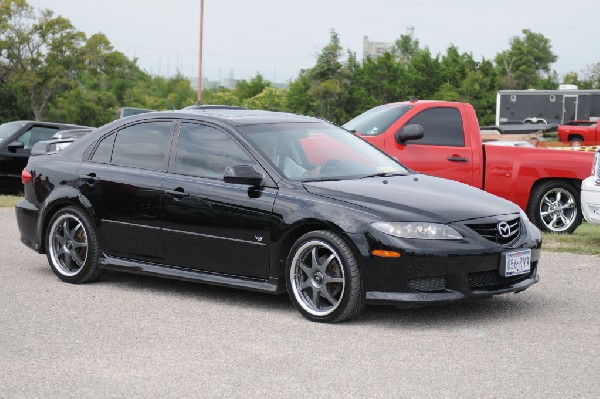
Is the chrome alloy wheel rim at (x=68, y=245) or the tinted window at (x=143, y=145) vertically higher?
the tinted window at (x=143, y=145)

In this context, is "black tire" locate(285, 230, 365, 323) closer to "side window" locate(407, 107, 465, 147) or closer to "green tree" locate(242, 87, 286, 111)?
"side window" locate(407, 107, 465, 147)

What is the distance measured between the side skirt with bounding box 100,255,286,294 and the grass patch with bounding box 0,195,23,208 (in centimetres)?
877

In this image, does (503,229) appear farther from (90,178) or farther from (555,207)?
(555,207)

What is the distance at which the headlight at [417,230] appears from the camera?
7.21 m

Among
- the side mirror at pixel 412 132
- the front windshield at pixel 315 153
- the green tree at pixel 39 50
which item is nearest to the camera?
the front windshield at pixel 315 153

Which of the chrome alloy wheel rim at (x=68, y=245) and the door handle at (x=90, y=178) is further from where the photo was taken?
the chrome alloy wheel rim at (x=68, y=245)

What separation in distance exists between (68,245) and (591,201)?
581 cm

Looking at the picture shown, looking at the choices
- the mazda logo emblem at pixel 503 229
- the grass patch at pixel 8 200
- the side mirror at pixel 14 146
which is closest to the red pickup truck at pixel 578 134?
the side mirror at pixel 14 146

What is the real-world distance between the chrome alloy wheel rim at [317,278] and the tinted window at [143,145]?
171 centimetres

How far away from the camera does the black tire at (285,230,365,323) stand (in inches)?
286

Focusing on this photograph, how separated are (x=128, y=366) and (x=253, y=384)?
85cm

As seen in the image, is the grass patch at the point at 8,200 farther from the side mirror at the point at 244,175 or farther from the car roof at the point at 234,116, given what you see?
the side mirror at the point at 244,175

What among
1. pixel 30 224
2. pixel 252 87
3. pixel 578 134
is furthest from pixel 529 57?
pixel 30 224

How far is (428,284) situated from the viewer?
7.25 m
